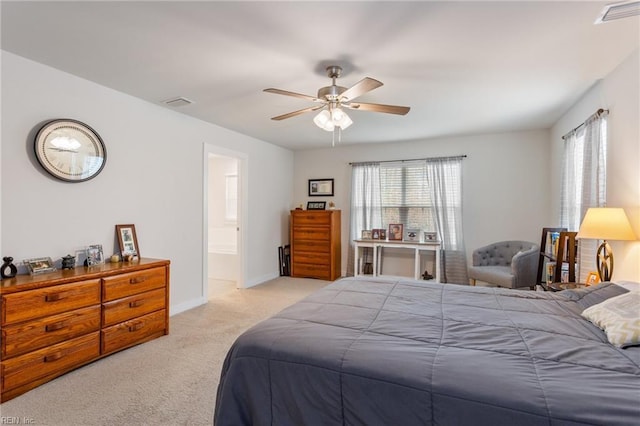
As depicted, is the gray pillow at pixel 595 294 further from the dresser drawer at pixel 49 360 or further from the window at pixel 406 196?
the dresser drawer at pixel 49 360

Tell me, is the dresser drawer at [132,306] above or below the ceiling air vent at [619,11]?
below

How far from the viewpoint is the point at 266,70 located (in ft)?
8.40

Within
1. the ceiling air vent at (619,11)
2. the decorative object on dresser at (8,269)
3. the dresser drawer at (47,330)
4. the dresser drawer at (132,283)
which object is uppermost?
the ceiling air vent at (619,11)

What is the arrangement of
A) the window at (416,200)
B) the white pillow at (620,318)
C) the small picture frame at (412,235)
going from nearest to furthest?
the white pillow at (620,318), the window at (416,200), the small picture frame at (412,235)

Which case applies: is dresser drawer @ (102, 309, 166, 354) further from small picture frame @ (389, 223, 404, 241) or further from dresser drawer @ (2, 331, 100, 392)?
small picture frame @ (389, 223, 404, 241)

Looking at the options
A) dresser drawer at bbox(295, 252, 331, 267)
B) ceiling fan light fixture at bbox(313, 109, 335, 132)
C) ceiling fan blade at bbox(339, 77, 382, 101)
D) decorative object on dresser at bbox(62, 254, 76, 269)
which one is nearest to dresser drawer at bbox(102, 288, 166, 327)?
decorative object on dresser at bbox(62, 254, 76, 269)

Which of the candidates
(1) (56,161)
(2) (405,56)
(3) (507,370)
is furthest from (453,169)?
(1) (56,161)

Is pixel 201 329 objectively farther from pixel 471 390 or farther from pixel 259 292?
pixel 471 390

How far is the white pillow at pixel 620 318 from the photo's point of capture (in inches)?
51.8

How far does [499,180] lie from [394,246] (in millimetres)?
1897

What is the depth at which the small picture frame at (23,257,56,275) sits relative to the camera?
2.37m

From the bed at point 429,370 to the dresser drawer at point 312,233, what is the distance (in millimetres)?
3563

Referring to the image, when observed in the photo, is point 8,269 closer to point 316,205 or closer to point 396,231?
point 316,205

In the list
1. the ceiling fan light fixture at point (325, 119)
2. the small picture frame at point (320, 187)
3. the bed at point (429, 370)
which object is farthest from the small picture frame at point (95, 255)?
the small picture frame at point (320, 187)
